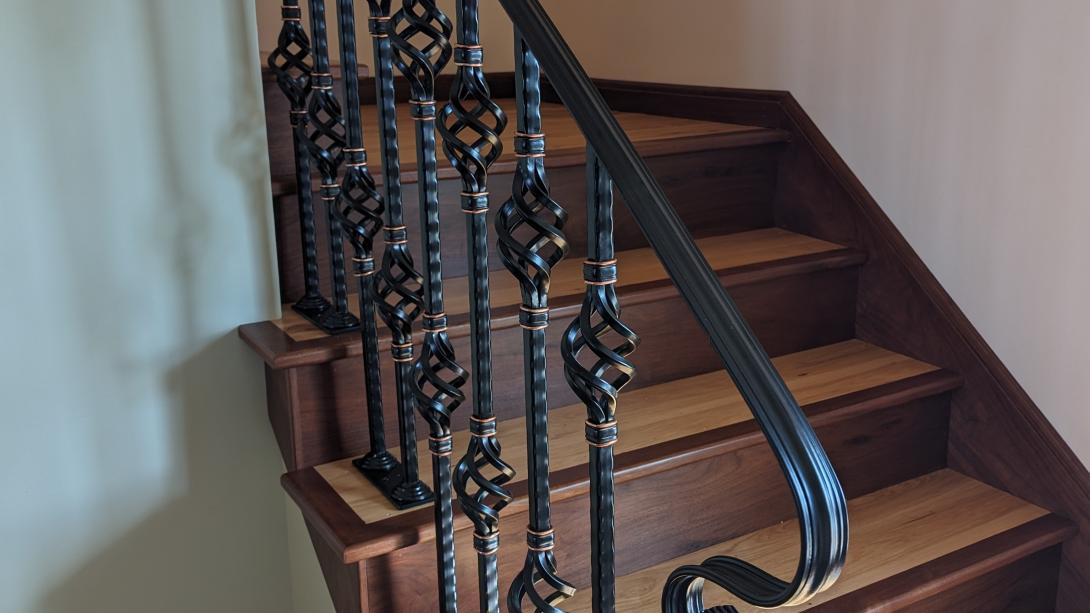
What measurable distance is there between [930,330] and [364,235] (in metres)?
1.28

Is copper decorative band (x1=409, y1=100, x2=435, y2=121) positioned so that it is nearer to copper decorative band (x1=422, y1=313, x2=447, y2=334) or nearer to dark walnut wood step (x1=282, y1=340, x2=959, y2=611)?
copper decorative band (x1=422, y1=313, x2=447, y2=334)

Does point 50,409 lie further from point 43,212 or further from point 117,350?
point 43,212

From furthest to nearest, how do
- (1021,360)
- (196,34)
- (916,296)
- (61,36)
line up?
(916,296)
(1021,360)
(196,34)
(61,36)

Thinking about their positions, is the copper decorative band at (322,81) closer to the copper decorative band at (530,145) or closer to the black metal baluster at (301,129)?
the black metal baluster at (301,129)

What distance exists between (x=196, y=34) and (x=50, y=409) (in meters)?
0.67

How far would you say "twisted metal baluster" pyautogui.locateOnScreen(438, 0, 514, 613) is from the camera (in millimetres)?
1376

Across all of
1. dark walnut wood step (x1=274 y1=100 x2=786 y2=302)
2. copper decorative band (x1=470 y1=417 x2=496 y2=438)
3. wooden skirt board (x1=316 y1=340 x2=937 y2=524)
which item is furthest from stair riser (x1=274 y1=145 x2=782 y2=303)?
copper decorative band (x1=470 y1=417 x2=496 y2=438)

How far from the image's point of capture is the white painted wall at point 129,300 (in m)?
1.65

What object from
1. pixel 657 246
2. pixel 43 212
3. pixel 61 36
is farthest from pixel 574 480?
pixel 61 36

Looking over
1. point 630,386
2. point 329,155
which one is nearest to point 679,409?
point 630,386

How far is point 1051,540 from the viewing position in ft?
6.46

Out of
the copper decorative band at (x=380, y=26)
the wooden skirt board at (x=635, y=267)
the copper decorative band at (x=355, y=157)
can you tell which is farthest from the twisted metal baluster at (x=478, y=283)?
the wooden skirt board at (x=635, y=267)

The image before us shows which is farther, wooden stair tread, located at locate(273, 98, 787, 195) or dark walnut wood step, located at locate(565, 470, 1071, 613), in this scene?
wooden stair tread, located at locate(273, 98, 787, 195)

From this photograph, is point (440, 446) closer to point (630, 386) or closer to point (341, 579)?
point (341, 579)
